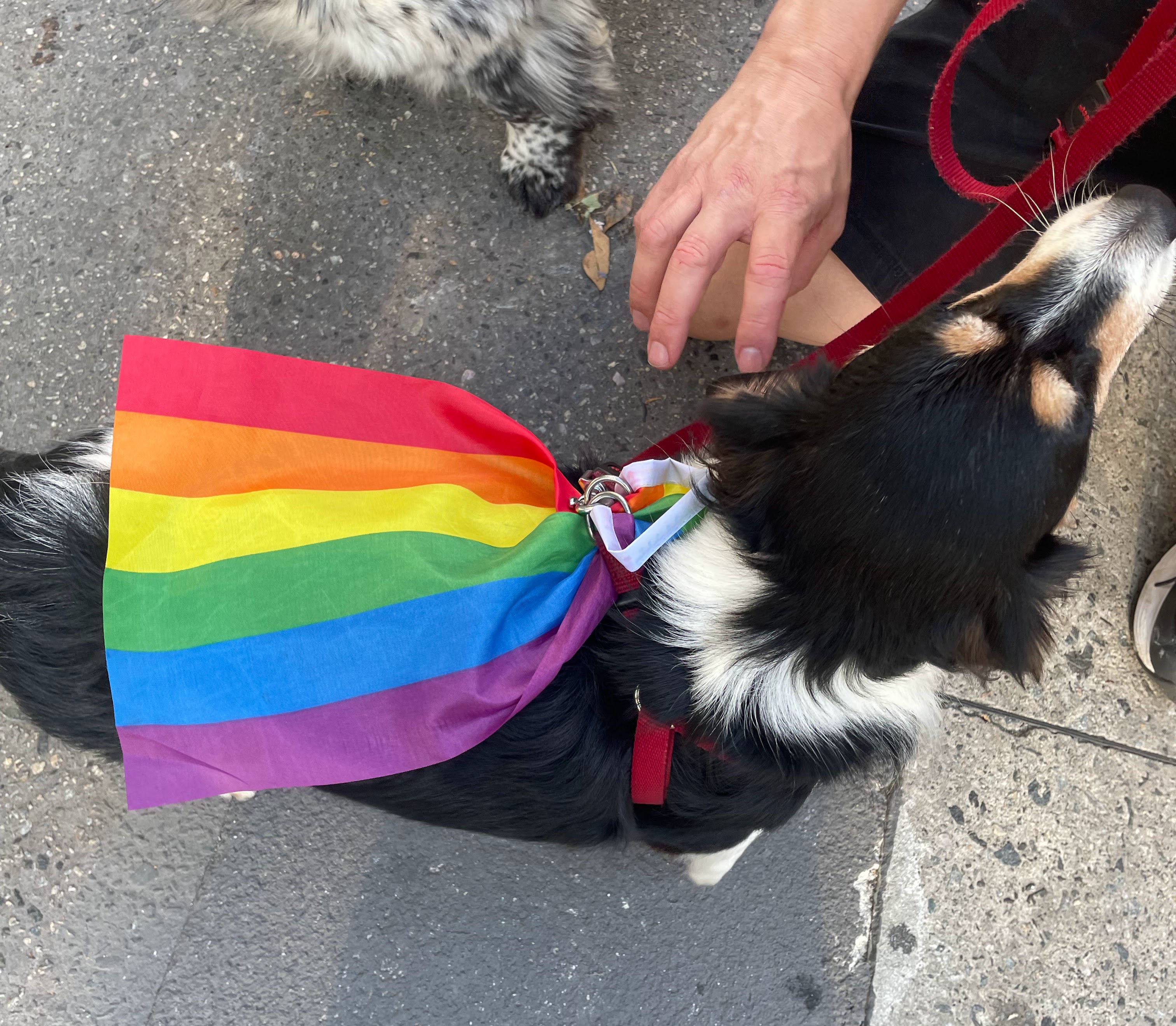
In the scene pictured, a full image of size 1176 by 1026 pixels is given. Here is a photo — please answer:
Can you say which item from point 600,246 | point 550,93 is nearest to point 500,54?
point 550,93

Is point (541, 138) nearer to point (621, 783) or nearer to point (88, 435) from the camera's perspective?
point (88, 435)

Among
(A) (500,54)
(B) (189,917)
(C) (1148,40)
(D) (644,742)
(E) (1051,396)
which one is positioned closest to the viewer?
(E) (1051,396)

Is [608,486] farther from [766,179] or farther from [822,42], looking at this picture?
[822,42]

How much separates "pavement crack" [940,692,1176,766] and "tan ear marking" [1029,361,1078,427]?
114 cm

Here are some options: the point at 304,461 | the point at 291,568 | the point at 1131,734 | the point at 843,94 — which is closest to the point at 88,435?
the point at 304,461

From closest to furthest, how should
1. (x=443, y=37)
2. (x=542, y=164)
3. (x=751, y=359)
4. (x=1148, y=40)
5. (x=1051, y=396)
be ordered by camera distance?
(x=1051, y=396)
(x=1148, y=40)
(x=751, y=359)
(x=443, y=37)
(x=542, y=164)

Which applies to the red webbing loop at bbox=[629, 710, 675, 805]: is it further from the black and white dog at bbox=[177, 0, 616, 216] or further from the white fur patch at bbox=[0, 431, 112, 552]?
the black and white dog at bbox=[177, 0, 616, 216]

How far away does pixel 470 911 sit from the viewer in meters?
2.06

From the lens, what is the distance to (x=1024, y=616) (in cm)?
119

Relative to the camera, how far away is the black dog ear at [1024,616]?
1180mm

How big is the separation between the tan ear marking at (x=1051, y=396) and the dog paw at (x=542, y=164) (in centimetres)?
150

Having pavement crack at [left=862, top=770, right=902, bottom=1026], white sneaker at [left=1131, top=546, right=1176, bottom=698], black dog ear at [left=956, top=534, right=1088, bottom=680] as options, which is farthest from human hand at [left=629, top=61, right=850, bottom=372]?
white sneaker at [left=1131, top=546, right=1176, bottom=698]

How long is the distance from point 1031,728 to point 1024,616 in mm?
1118

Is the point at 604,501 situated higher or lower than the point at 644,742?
higher
